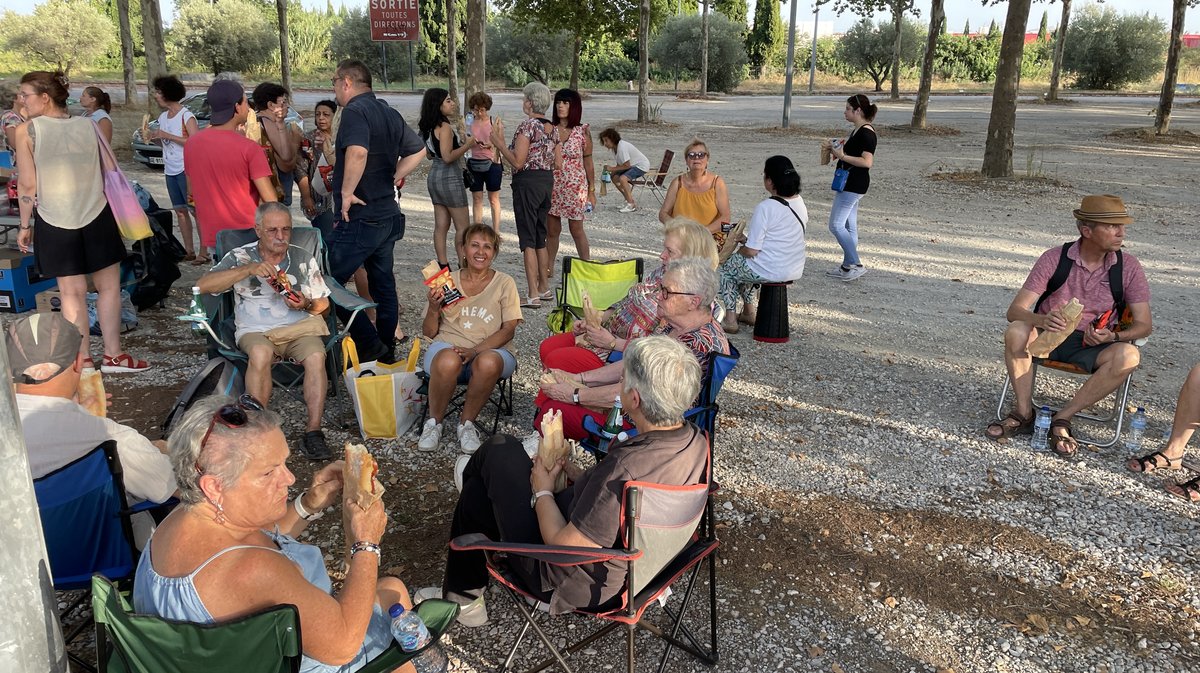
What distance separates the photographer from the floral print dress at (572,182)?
23.8ft

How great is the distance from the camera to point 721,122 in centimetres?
2381

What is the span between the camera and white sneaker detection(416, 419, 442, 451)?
449 centimetres

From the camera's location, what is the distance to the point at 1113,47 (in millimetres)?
38031

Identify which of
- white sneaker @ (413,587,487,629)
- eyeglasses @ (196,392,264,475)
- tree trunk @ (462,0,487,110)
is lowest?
white sneaker @ (413,587,487,629)

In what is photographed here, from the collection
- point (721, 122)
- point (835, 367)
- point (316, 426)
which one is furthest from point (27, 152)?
point (721, 122)

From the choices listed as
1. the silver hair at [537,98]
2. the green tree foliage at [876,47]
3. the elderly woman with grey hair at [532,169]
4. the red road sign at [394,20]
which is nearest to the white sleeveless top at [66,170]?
the elderly woman with grey hair at [532,169]

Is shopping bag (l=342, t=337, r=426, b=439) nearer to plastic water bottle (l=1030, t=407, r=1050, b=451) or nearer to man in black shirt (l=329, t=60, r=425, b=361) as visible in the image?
man in black shirt (l=329, t=60, r=425, b=361)

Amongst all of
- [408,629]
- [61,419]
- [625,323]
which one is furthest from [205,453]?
[625,323]

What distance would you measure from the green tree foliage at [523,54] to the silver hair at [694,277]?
37.4m

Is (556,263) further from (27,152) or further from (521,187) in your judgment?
(27,152)

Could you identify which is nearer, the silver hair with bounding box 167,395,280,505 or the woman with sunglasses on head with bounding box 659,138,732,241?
the silver hair with bounding box 167,395,280,505

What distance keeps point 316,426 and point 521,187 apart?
10.1 ft

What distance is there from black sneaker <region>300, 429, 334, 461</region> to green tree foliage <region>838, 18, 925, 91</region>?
1654 inches

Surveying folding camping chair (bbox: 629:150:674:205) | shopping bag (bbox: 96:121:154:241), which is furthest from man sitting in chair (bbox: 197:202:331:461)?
folding camping chair (bbox: 629:150:674:205)
